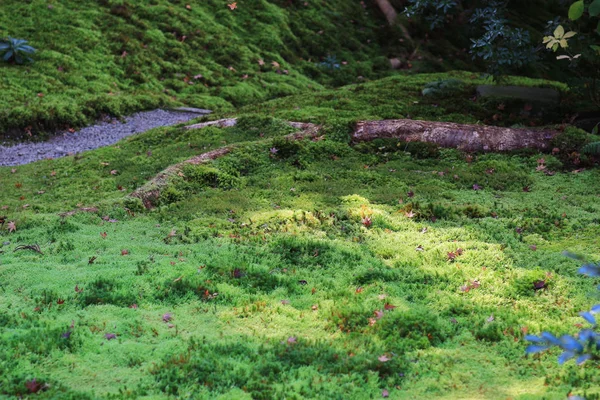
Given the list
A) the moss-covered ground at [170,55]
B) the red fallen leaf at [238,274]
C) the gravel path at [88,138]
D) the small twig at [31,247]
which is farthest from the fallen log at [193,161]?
the moss-covered ground at [170,55]

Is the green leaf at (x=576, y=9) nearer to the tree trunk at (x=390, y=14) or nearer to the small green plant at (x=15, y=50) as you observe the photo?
the small green plant at (x=15, y=50)

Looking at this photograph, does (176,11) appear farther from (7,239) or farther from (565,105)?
(7,239)

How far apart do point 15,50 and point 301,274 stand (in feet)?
45.9

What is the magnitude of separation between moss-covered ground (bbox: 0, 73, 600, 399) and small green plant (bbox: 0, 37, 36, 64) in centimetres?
712

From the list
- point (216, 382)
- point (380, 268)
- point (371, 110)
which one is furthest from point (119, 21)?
point (216, 382)

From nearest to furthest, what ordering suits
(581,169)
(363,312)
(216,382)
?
(216,382), (363,312), (581,169)

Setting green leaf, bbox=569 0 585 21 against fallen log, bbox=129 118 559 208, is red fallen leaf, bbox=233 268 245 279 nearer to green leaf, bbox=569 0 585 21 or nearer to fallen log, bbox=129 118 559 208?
green leaf, bbox=569 0 585 21

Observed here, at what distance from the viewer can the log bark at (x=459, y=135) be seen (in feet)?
37.6

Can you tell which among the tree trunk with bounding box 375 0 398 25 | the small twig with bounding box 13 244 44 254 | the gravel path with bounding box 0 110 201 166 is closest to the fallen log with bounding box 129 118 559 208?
the small twig with bounding box 13 244 44 254

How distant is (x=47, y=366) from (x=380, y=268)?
3599 millimetres

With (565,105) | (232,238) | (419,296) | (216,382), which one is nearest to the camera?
(216,382)

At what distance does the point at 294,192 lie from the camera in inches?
379

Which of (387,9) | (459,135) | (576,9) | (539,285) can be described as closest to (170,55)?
(387,9)

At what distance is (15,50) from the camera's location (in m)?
16.6
